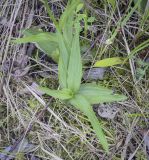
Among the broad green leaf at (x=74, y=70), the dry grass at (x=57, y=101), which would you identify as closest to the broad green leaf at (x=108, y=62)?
the dry grass at (x=57, y=101)

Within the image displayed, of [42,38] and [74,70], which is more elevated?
[42,38]

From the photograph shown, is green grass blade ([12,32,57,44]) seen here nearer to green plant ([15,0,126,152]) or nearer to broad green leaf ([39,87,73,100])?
green plant ([15,0,126,152])

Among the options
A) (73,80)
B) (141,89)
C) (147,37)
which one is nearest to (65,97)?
(73,80)

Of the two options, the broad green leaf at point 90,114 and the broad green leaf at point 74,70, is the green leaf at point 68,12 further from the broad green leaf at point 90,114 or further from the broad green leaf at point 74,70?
the broad green leaf at point 90,114

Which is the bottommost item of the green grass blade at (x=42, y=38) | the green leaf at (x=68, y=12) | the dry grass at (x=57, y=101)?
the dry grass at (x=57, y=101)

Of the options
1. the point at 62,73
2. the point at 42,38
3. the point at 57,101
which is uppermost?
the point at 42,38

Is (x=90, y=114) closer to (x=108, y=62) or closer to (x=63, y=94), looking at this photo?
(x=63, y=94)

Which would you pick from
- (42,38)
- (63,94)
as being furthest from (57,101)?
(42,38)
